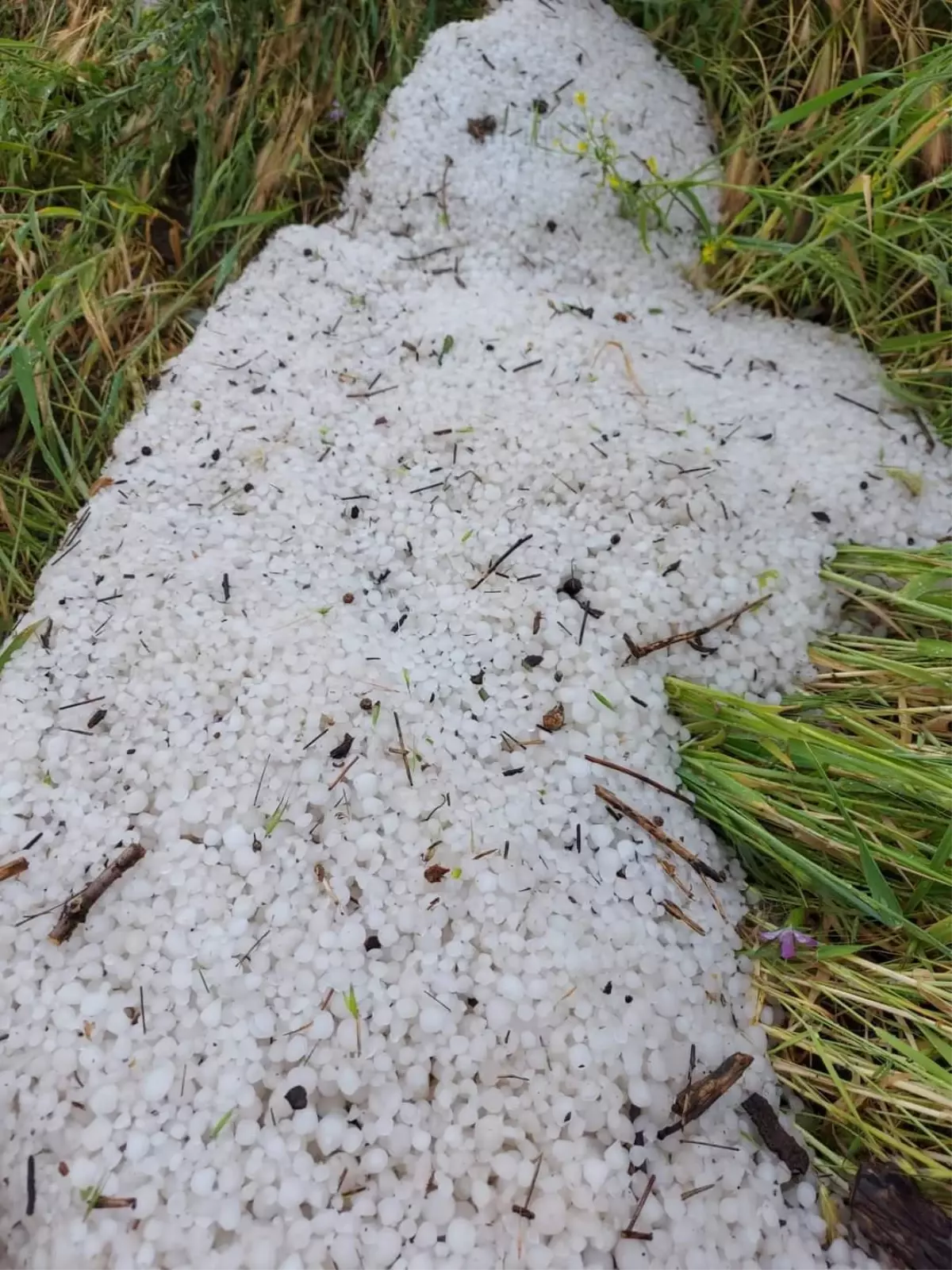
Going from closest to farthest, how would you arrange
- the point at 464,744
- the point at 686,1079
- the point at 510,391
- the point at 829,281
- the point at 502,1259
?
the point at 502,1259 → the point at 686,1079 → the point at 464,744 → the point at 510,391 → the point at 829,281

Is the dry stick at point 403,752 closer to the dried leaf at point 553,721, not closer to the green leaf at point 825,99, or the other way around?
the dried leaf at point 553,721

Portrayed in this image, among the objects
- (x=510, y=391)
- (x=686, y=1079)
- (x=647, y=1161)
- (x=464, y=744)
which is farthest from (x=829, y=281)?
(x=647, y=1161)

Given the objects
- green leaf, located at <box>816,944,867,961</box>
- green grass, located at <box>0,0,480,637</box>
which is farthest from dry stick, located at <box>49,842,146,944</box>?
green leaf, located at <box>816,944,867,961</box>

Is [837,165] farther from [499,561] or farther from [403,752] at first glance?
[403,752]

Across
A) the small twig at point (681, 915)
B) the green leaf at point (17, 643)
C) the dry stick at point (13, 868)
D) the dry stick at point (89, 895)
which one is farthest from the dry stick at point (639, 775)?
the green leaf at point (17, 643)

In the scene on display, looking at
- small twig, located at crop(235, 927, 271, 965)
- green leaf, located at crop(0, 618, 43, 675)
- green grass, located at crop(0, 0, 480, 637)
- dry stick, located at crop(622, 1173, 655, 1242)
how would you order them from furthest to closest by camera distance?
1. green grass, located at crop(0, 0, 480, 637)
2. green leaf, located at crop(0, 618, 43, 675)
3. small twig, located at crop(235, 927, 271, 965)
4. dry stick, located at crop(622, 1173, 655, 1242)

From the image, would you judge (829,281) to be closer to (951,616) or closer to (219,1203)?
(951,616)

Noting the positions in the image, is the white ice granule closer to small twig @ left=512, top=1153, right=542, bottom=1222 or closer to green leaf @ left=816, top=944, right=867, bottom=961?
small twig @ left=512, top=1153, right=542, bottom=1222
